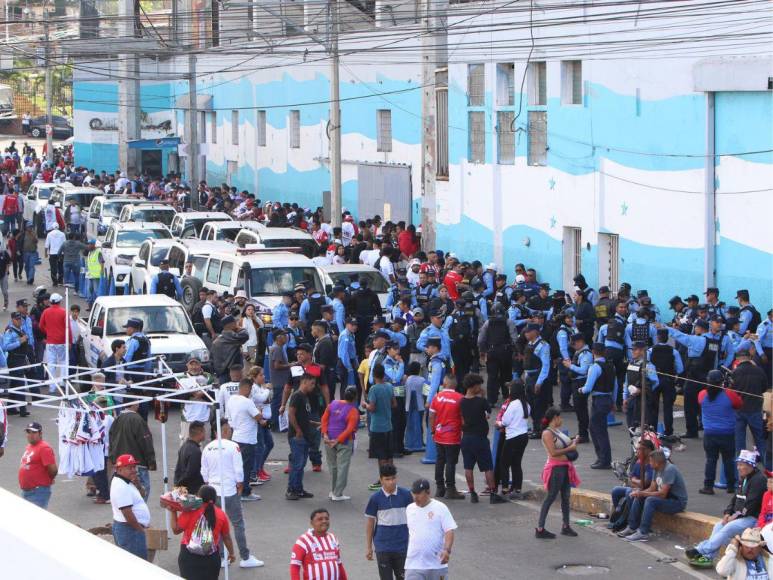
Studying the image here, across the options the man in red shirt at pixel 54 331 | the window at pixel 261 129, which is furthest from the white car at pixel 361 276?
the window at pixel 261 129

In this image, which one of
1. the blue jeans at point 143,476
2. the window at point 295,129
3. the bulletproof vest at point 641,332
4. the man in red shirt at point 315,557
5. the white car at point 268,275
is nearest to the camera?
the man in red shirt at point 315,557

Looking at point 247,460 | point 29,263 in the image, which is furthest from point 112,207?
point 247,460

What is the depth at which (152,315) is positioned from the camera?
69.4 ft

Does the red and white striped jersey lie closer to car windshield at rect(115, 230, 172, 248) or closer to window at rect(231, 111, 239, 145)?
car windshield at rect(115, 230, 172, 248)

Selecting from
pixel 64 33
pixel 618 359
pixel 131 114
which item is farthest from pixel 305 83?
pixel 64 33

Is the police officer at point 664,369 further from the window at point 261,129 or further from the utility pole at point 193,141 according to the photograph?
the window at point 261,129

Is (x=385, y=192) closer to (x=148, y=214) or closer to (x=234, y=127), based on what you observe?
(x=148, y=214)

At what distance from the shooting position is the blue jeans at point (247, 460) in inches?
566

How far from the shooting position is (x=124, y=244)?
1230 inches

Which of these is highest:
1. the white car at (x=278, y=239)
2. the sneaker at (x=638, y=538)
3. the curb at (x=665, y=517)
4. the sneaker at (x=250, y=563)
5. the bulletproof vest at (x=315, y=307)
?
the white car at (x=278, y=239)

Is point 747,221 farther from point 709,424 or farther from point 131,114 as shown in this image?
point 131,114

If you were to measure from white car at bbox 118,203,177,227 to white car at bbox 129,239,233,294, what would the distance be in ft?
21.6

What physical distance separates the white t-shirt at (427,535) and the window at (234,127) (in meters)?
41.5

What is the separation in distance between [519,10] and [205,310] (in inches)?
420
